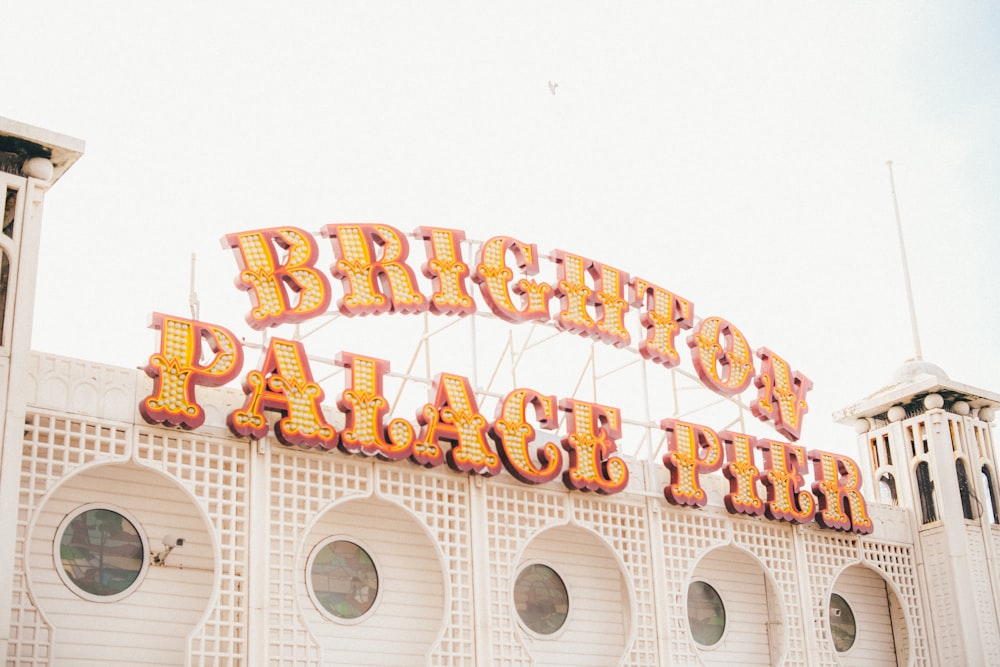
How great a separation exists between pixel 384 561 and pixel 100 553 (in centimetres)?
511

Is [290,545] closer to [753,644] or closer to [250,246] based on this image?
[250,246]

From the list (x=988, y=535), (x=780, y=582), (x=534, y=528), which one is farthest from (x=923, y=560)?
(x=534, y=528)

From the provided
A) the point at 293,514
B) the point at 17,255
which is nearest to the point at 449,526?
the point at 293,514

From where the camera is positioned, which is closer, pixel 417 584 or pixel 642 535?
pixel 417 584

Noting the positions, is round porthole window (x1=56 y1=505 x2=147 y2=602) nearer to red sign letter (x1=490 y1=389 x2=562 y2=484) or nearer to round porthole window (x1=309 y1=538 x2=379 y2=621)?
round porthole window (x1=309 y1=538 x2=379 y2=621)

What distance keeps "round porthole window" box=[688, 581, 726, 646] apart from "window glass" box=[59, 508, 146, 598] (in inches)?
473

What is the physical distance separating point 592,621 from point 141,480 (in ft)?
31.0

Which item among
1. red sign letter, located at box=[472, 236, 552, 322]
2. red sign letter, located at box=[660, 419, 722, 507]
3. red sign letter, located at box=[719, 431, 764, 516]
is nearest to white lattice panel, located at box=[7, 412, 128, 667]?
red sign letter, located at box=[472, 236, 552, 322]

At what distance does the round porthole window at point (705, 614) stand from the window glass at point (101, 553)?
12.0 m

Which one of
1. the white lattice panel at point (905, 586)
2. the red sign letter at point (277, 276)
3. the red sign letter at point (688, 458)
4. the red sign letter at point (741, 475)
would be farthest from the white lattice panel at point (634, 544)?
the white lattice panel at point (905, 586)

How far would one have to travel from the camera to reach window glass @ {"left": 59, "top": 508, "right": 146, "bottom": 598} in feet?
66.3

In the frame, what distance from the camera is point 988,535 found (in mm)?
31391

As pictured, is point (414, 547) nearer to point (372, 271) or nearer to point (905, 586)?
point (372, 271)

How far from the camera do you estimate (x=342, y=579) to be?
75.7 feet
